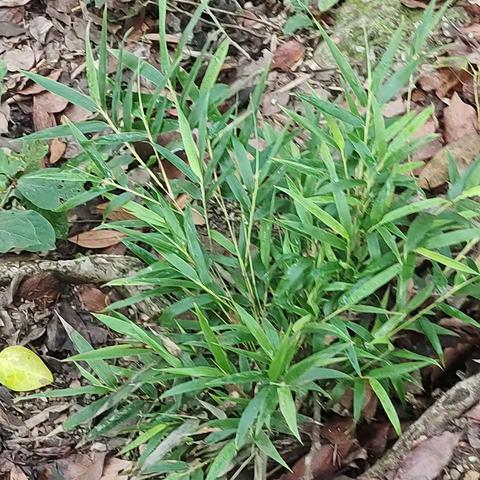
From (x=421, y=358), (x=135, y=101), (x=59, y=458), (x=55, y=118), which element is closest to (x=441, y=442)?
(x=421, y=358)

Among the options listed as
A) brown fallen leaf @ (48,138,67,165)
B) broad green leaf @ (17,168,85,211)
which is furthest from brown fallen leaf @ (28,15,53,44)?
broad green leaf @ (17,168,85,211)

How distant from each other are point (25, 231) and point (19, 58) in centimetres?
71

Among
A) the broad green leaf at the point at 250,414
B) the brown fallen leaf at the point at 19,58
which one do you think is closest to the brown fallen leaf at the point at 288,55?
the brown fallen leaf at the point at 19,58

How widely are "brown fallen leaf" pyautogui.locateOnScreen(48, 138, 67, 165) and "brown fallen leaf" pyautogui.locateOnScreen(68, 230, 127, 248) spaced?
0.22 metres

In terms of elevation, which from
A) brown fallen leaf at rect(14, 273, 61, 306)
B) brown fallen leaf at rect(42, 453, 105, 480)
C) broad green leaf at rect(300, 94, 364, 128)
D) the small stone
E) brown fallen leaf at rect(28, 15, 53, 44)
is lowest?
brown fallen leaf at rect(42, 453, 105, 480)

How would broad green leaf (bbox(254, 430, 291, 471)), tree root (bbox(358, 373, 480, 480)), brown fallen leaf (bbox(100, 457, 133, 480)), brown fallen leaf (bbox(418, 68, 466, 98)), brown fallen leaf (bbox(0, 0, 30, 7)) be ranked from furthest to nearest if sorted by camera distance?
brown fallen leaf (bbox(0, 0, 30, 7))
brown fallen leaf (bbox(418, 68, 466, 98))
brown fallen leaf (bbox(100, 457, 133, 480))
tree root (bbox(358, 373, 480, 480))
broad green leaf (bbox(254, 430, 291, 471))

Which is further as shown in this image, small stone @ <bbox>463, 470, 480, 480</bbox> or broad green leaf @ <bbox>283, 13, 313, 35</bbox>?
broad green leaf @ <bbox>283, 13, 313, 35</bbox>

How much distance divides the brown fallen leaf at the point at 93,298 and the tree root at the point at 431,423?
0.65 metres

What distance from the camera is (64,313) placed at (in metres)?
1.63

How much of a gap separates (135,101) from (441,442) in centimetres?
86

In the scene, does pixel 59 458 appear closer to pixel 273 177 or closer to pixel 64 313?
pixel 64 313

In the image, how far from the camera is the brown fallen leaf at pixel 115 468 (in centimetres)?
145

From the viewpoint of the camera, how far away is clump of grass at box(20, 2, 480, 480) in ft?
3.94

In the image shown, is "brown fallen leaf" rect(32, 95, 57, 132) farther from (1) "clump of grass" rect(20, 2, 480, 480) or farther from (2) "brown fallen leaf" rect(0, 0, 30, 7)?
(1) "clump of grass" rect(20, 2, 480, 480)
